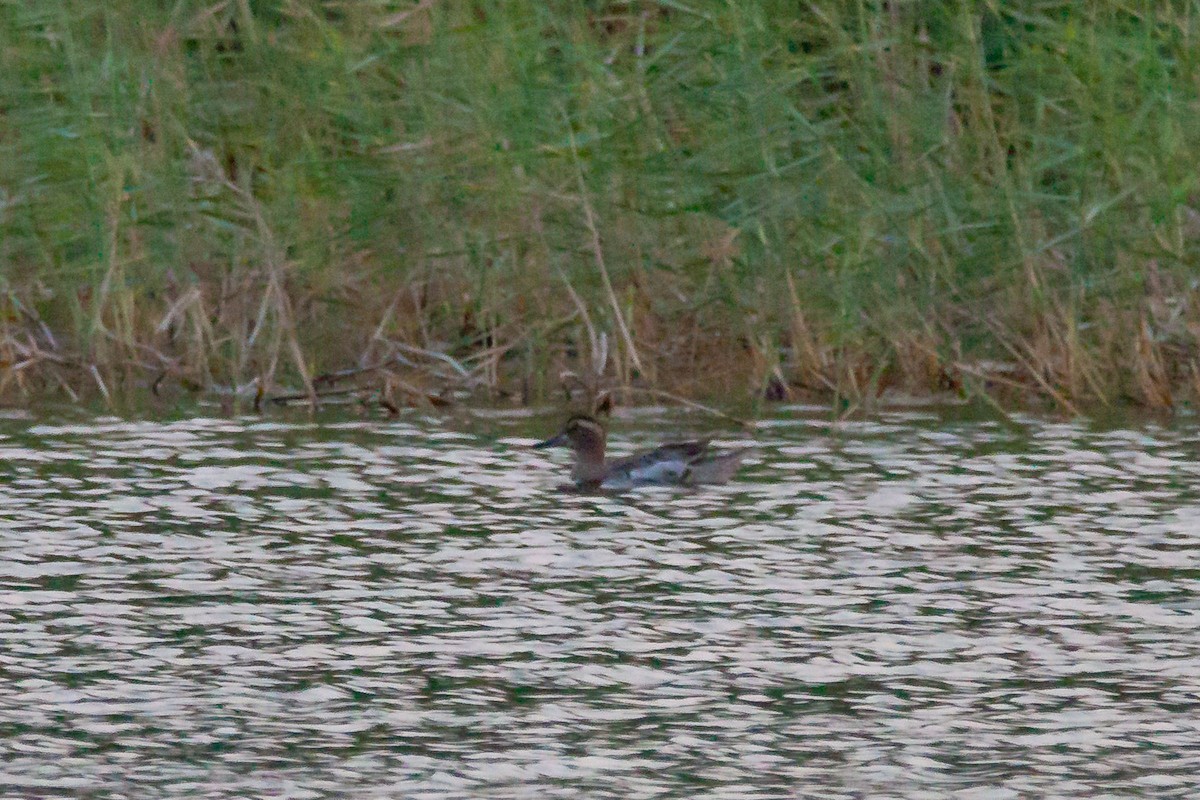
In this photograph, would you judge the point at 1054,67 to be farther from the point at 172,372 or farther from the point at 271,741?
the point at 271,741

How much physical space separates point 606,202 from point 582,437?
2411mm

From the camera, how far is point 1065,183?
13.4 m

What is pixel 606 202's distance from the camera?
13617 millimetres

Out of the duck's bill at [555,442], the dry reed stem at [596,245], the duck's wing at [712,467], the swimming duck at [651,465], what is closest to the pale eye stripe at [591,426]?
the swimming duck at [651,465]

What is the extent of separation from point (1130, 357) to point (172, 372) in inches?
197

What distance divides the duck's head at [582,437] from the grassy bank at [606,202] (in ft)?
5.23

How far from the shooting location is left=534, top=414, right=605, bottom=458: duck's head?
1146cm

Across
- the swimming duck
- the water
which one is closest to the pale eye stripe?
the swimming duck

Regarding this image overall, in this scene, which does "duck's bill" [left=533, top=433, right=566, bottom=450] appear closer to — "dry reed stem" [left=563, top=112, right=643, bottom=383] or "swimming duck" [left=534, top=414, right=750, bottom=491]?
"swimming duck" [left=534, top=414, right=750, bottom=491]

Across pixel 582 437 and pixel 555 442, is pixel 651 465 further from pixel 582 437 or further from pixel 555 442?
pixel 555 442

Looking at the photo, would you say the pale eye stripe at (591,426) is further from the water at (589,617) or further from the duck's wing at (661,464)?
the water at (589,617)

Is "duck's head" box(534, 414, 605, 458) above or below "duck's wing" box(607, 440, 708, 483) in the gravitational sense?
above

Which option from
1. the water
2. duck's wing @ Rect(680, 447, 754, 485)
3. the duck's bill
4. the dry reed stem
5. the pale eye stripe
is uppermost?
the dry reed stem

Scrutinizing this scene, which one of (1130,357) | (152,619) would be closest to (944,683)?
(152,619)
